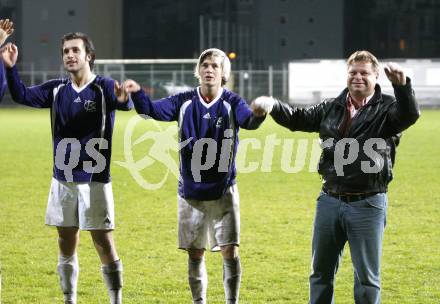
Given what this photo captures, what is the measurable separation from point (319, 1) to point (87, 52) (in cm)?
6212

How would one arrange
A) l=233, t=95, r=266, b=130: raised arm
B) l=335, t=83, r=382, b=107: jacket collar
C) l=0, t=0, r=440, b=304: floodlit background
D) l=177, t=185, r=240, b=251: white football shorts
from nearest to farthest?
l=335, t=83, r=382, b=107: jacket collar < l=233, t=95, r=266, b=130: raised arm < l=177, t=185, r=240, b=251: white football shorts < l=0, t=0, r=440, b=304: floodlit background

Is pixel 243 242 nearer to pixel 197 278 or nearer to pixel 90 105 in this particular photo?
pixel 197 278

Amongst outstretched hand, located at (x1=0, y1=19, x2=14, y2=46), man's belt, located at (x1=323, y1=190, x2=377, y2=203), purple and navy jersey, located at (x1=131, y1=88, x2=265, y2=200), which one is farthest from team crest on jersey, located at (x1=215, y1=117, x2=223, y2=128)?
outstretched hand, located at (x1=0, y1=19, x2=14, y2=46)

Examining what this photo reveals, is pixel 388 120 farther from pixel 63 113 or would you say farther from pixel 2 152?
pixel 2 152

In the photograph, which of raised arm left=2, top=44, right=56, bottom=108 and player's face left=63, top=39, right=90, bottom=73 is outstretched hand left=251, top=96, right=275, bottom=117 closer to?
player's face left=63, top=39, right=90, bottom=73

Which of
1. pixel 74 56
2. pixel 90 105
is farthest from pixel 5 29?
pixel 90 105

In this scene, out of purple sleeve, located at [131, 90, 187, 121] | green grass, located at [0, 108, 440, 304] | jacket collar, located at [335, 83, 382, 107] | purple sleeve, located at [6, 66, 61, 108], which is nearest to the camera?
jacket collar, located at [335, 83, 382, 107]

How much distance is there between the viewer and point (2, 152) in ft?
63.3

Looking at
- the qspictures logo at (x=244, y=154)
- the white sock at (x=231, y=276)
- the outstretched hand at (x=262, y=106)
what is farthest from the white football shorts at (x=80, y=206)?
the outstretched hand at (x=262, y=106)

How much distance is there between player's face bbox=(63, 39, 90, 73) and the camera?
575 cm

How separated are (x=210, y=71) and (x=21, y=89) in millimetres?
1316

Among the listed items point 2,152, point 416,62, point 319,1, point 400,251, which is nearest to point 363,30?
point 319,1

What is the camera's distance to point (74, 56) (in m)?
5.75

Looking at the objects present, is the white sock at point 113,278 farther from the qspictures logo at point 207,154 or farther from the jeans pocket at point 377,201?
the jeans pocket at point 377,201
